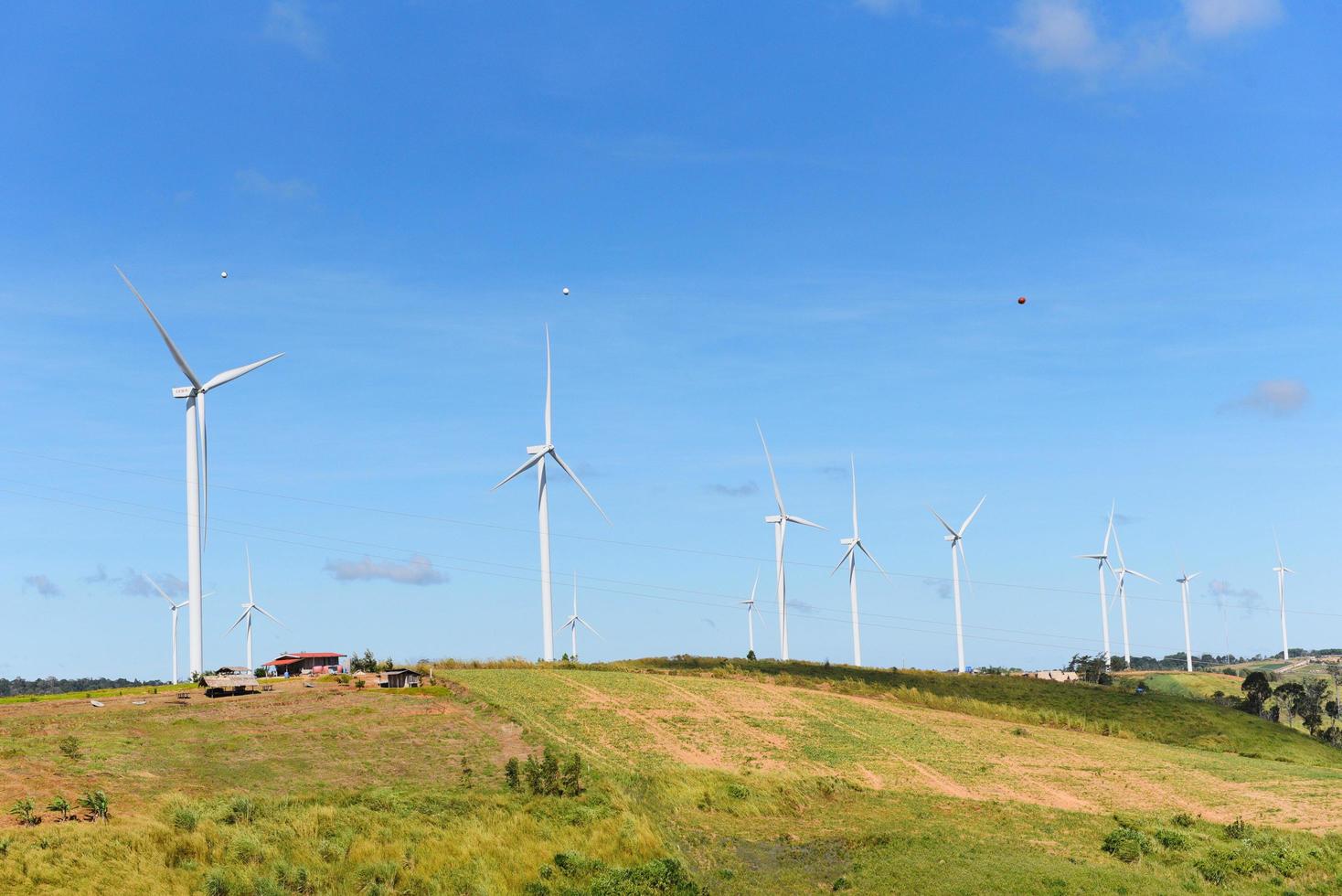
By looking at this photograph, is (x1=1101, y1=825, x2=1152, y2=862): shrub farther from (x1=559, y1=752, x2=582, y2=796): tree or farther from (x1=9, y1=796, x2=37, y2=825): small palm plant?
(x1=9, y1=796, x2=37, y2=825): small palm plant

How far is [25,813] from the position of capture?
4728 centimetres

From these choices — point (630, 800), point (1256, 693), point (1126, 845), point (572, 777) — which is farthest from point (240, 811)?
point (1256, 693)

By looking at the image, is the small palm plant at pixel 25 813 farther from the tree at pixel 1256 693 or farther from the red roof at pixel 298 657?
the tree at pixel 1256 693

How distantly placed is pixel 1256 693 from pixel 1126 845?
106 m

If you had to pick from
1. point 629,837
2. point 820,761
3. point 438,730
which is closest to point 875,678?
point 820,761

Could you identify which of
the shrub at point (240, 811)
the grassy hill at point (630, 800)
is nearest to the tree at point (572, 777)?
the grassy hill at point (630, 800)

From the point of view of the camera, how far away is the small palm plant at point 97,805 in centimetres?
4844

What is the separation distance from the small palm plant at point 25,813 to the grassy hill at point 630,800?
75cm

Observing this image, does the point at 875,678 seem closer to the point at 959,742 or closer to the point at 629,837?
the point at 959,742

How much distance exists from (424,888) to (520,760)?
66.0 ft

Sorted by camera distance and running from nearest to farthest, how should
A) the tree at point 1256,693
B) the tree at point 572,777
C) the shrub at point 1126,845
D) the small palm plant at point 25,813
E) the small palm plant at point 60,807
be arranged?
the small palm plant at point 25,813 < the small palm plant at point 60,807 < the shrub at point 1126,845 < the tree at point 572,777 < the tree at point 1256,693

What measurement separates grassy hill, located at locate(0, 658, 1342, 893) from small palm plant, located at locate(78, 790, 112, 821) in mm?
660

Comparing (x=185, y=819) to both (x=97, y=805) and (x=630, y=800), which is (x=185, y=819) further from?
(x=630, y=800)

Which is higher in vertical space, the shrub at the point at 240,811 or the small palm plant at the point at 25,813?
the small palm plant at the point at 25,813
